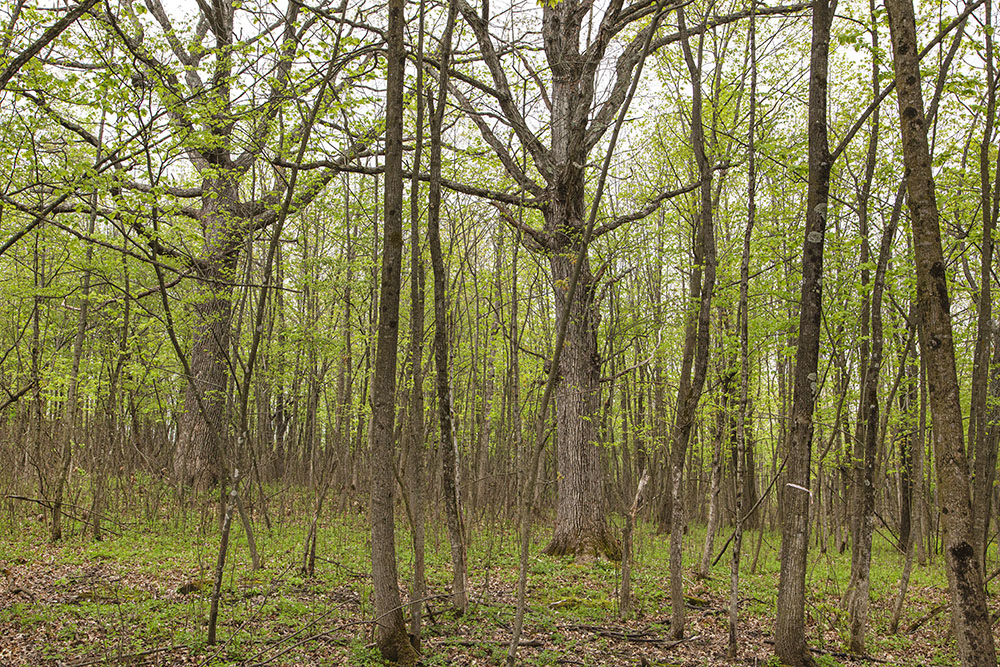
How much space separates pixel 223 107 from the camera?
23.2 feet

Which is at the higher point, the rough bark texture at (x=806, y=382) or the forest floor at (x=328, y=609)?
the rough bark texture at (x=806, y=382)

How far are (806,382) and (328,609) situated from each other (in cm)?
484

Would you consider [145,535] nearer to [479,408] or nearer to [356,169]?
[356,169]

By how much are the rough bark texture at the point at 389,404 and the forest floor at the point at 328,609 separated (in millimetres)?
250

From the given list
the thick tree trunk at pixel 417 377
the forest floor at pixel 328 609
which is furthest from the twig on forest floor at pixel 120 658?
the thick tree trunk at pixel 417 377

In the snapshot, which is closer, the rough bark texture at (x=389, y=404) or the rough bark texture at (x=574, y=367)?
the rough bark texture at (x=389, y=404)

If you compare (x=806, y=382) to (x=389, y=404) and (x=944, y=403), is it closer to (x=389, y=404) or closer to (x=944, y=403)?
(x=944, y=403)

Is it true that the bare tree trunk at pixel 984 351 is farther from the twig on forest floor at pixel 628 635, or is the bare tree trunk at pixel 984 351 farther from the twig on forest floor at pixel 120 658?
the twig on forest floor at pixel 120 658

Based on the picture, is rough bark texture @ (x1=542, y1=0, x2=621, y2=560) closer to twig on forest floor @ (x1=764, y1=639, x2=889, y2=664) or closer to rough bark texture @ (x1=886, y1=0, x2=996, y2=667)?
twig on forest floor @ (x1=764, y1=639, x2=889, y2=664)

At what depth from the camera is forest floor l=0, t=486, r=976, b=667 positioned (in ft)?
16.8

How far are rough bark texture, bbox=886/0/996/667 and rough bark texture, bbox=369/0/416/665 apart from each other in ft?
10.8

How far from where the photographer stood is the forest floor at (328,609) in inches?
201

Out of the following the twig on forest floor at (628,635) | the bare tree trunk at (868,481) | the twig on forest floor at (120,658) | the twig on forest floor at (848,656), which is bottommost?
the twig on forest floor at (848,656)

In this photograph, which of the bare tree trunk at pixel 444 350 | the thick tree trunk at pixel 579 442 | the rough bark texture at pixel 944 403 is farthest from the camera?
the thick tree trunk at pixel 579 442
